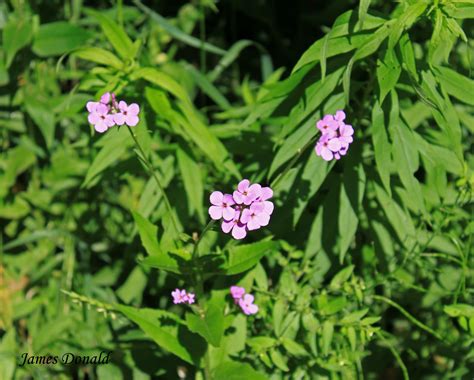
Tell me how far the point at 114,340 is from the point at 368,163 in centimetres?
125

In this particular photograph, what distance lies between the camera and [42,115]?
3279 millimetres

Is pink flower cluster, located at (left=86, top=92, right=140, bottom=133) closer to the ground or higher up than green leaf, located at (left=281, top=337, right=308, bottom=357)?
higher up

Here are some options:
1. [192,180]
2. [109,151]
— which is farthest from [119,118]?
[192,180]

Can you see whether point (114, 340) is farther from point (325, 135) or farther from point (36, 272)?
point (325, 135)

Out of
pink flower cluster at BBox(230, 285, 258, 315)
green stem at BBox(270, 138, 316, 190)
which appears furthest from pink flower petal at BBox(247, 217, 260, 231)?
pink flower cluster at BBox(230, 285, 258, 315)

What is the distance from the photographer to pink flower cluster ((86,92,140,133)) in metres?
2.20

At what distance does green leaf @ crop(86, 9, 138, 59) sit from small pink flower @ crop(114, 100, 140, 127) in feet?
1.92

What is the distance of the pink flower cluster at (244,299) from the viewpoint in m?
2.58

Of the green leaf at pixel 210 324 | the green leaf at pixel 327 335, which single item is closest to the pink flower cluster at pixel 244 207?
the green leaf at pixel 210 324

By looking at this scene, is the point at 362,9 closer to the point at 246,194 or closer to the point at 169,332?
the point at 246,194

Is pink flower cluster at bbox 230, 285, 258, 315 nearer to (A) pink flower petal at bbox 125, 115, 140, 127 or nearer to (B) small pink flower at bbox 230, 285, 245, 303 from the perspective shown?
(B) small pink flower at bbox 230, 285, 245, 303

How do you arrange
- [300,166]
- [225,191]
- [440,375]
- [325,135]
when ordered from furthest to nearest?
1. [440,375]
2. [225,191]
3. [300,166]
4. [325,135]

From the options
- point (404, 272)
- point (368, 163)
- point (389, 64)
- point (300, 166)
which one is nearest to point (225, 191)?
point (300, 166)

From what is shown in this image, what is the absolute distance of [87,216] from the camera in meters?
3.54
